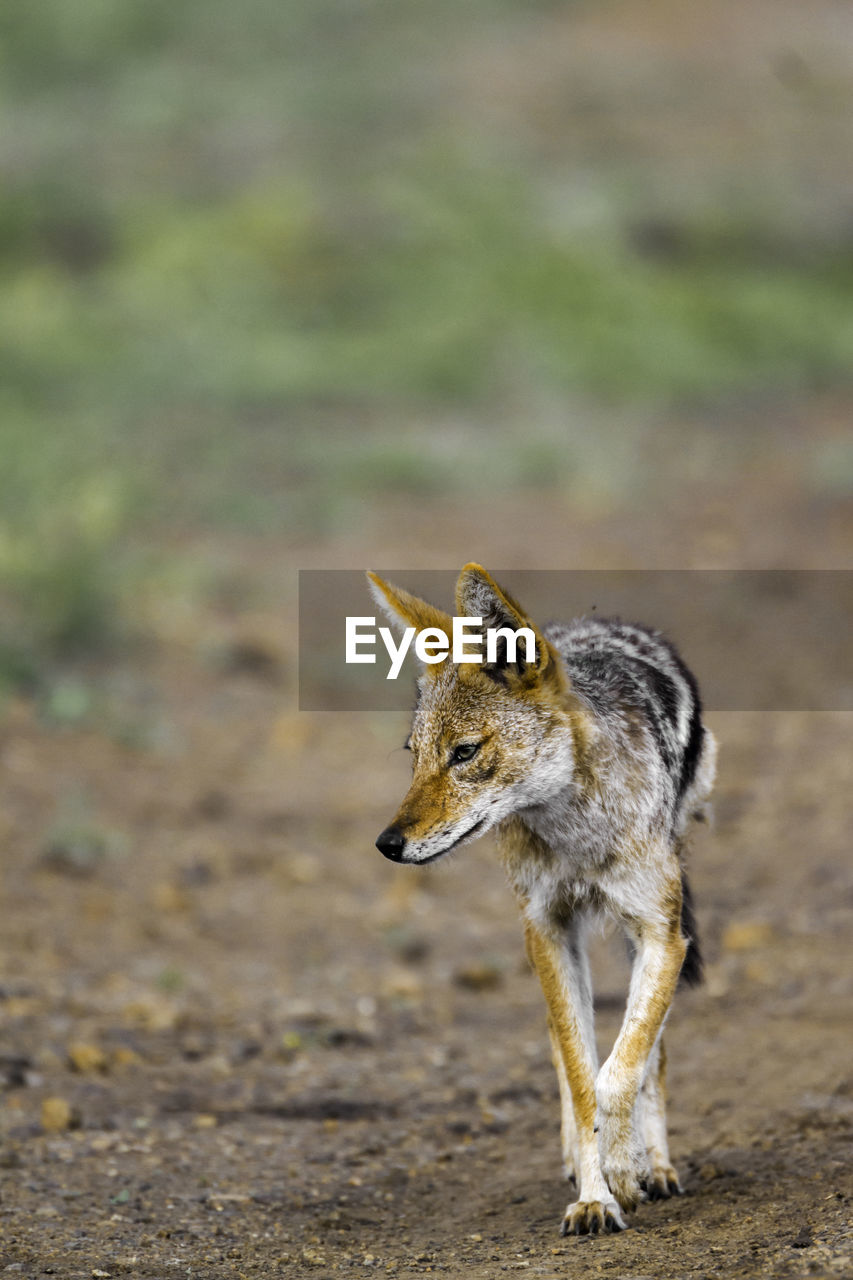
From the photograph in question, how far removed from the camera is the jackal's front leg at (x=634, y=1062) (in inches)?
183

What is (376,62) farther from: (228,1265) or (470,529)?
(228,1265)

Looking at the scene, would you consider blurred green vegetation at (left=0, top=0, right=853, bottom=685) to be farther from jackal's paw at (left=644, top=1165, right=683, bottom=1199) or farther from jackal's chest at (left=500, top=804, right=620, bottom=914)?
jackal's paw at (left=644, top=1165, right=683, bottom=1199)

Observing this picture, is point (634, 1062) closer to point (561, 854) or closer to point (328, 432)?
point (561, 854)

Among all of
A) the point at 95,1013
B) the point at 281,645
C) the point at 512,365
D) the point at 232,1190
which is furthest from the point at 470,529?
the point at 232,1190

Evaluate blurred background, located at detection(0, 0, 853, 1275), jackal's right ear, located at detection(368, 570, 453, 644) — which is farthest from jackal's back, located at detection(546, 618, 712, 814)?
blurred background, located at detection(0, 0, 853, 1275)

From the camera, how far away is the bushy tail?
17.0 feet

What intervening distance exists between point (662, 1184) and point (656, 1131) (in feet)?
0.57

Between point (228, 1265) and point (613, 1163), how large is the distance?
1210 mm

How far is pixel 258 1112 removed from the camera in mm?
6277

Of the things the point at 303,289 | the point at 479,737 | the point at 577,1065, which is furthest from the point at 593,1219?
the point at 303,289

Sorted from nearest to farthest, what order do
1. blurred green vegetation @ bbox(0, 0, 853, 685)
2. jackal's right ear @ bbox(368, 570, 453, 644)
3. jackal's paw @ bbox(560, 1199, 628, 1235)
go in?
jackal's paw @ bbox(560, 1199, 628, 1235), jackal's right ear @ bbox(368, 570, 453, 644), blurred green vegetation @ bbox(0, 0, 853, 685)

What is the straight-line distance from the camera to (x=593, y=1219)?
464 cm

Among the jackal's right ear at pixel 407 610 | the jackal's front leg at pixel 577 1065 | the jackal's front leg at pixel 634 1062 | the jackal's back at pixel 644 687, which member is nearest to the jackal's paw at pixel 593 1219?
the jackal's front leg at pixel 577 1065

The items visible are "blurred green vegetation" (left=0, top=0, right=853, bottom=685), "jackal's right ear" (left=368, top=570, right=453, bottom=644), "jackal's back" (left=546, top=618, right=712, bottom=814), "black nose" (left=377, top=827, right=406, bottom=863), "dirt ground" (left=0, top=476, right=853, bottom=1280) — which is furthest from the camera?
Answer: "blurred green vegetation" (left=0, top=0, right=853, bottom=685)
